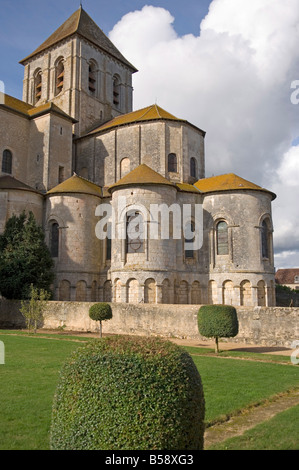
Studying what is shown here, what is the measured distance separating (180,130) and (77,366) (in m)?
28.7

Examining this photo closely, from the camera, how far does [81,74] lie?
3734 cm

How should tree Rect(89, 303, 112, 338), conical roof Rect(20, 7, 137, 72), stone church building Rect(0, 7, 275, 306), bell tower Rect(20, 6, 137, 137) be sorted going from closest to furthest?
tree Rect(89, 303, 112, 338), stone church building Rect(0, 7, 275, 306), bell tower Rect(20, 6, 137, 137), conical roof Rect(20, 7, 137, 72)

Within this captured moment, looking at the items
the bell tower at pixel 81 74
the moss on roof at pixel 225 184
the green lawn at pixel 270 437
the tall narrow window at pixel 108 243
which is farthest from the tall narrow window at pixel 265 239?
the green lawn at pixel 270 437

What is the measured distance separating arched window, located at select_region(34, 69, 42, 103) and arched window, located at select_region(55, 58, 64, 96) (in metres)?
2.55

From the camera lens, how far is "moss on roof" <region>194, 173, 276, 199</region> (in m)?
27.4

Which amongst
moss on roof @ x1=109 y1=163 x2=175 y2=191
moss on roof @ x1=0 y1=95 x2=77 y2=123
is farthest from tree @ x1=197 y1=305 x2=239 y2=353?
moss on roof @ x1=0 y1=95 x2=77 y2=123

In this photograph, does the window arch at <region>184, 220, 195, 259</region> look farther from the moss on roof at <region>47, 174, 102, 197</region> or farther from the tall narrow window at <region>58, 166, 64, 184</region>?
the tall narrow window at <region>58, 166, 64, 184</region>

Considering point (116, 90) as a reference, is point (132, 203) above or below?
below

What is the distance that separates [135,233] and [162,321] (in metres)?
8.22

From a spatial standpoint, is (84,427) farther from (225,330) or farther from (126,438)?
(225,330)

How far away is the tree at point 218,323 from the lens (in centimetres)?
1367

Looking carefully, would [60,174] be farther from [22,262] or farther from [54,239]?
[22,262]

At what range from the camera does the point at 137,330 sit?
60.0 ft

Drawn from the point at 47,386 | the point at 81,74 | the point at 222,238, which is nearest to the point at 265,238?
the point at 222,238
